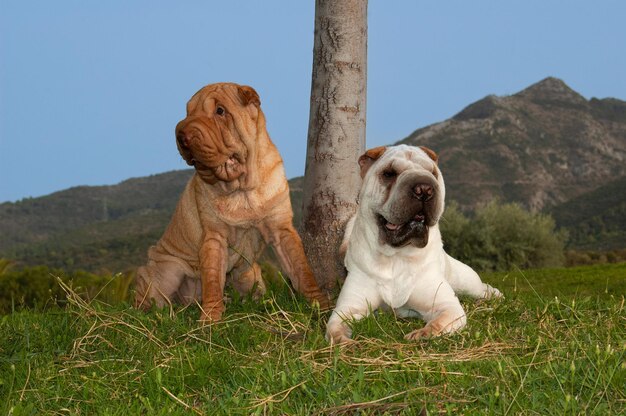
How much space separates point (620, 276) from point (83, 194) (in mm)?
69985

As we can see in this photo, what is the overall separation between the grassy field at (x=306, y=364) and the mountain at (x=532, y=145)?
2003 inches

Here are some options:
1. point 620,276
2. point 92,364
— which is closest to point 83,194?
point 620,276

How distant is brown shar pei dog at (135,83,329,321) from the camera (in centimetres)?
613

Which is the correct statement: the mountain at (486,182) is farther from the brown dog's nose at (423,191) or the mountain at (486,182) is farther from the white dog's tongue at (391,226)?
the brown dog's nose at (423,191)

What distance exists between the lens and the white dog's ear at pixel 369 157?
233 inches

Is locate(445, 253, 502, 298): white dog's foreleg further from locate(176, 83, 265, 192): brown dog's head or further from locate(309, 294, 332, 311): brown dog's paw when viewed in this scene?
locate(176, 83, 265, 192): brown dog's head

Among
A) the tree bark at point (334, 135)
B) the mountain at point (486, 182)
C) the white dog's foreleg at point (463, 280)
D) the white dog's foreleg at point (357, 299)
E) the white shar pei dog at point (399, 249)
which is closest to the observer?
the white shar pei dog at point (399, 249)

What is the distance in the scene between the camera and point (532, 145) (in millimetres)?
71500

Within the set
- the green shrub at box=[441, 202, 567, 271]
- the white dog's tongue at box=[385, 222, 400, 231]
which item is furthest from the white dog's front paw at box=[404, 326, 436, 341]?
the green shrub at box=[441, 202, 567, 271]

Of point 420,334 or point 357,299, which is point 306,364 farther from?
point 357,299

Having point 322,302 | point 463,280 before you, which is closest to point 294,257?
point 322,302

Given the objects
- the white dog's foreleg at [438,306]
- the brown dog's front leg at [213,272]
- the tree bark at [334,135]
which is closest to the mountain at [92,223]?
the tree bark at [334,135]

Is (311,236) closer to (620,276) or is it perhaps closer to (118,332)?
(118,332)

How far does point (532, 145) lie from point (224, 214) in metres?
69.0
